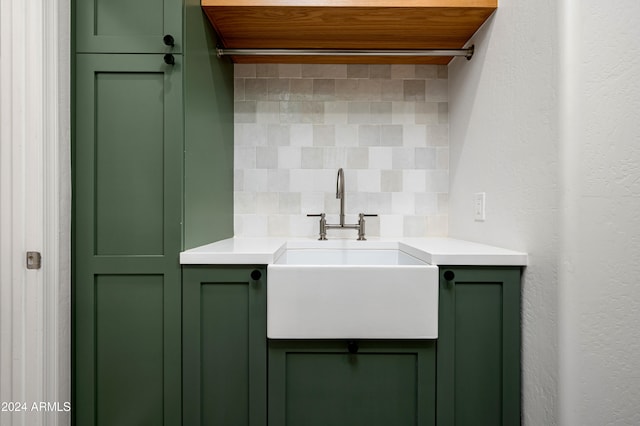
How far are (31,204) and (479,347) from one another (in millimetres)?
1461

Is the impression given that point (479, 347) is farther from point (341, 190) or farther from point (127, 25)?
point (127, 25)

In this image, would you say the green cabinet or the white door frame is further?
the green cabinet

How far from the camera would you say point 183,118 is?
123cm

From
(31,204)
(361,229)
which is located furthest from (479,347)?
(31,204)

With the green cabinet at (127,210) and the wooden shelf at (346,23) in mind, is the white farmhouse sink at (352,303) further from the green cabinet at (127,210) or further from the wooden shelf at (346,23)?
the wooden shelf at (346,23)

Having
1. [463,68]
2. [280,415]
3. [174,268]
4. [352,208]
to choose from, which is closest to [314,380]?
[280,415]

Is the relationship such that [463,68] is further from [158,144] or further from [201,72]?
[158,144]

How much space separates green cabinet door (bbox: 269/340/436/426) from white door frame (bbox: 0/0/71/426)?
Result: 2.26ft

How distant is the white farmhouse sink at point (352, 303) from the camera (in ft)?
3.81

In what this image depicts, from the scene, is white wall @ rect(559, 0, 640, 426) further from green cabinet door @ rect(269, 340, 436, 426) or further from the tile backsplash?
the tile backsplash

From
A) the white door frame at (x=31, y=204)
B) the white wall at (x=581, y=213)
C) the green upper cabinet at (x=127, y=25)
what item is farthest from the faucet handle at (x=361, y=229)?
the white door frame at (x=31, y=204)

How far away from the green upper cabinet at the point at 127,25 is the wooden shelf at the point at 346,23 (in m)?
0.23

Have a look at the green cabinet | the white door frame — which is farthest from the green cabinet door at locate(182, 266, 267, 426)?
the white door frame

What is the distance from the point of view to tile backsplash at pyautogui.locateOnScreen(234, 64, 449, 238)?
1.88 meters
